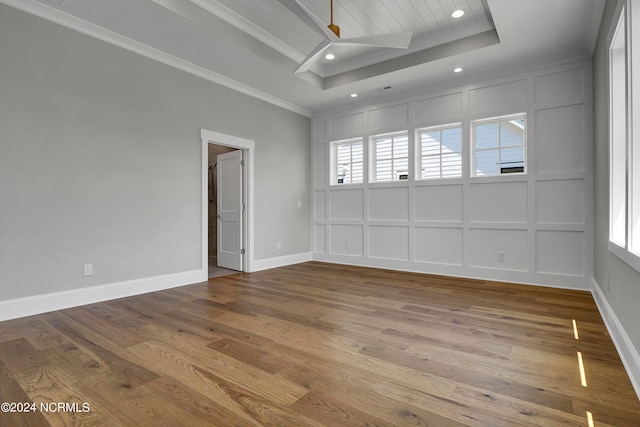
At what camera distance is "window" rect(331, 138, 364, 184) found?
5.83 metres

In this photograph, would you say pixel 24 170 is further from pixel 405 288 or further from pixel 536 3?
pixel 536 3

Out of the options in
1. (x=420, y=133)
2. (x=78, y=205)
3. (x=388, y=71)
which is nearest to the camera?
(x=78, y=205)

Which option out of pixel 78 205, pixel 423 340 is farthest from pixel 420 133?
pixel 78 205

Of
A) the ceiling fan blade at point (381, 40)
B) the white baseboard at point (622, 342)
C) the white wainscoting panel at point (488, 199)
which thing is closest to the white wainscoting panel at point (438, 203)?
the white wainscoting panel at point (488, 199)

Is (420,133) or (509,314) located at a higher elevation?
(420,133)

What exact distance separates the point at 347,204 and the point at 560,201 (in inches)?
122

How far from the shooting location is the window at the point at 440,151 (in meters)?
4.81

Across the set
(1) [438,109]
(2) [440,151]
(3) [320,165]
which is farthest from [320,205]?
(1) [438,109]

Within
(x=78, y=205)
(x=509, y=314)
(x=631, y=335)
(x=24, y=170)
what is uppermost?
(x=24, y=170)

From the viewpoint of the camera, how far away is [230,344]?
2.33m

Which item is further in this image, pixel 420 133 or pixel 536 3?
pixel 420 133

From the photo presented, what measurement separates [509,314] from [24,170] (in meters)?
4.66

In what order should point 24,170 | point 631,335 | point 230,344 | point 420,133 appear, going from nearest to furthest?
point 631,335
point 230,344
point 24,170
point 420,133

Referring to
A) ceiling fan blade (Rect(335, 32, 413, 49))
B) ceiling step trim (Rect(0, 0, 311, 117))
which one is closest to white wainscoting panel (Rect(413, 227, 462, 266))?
ceiling fan blade (Rect(335, 32, 413, 49))
